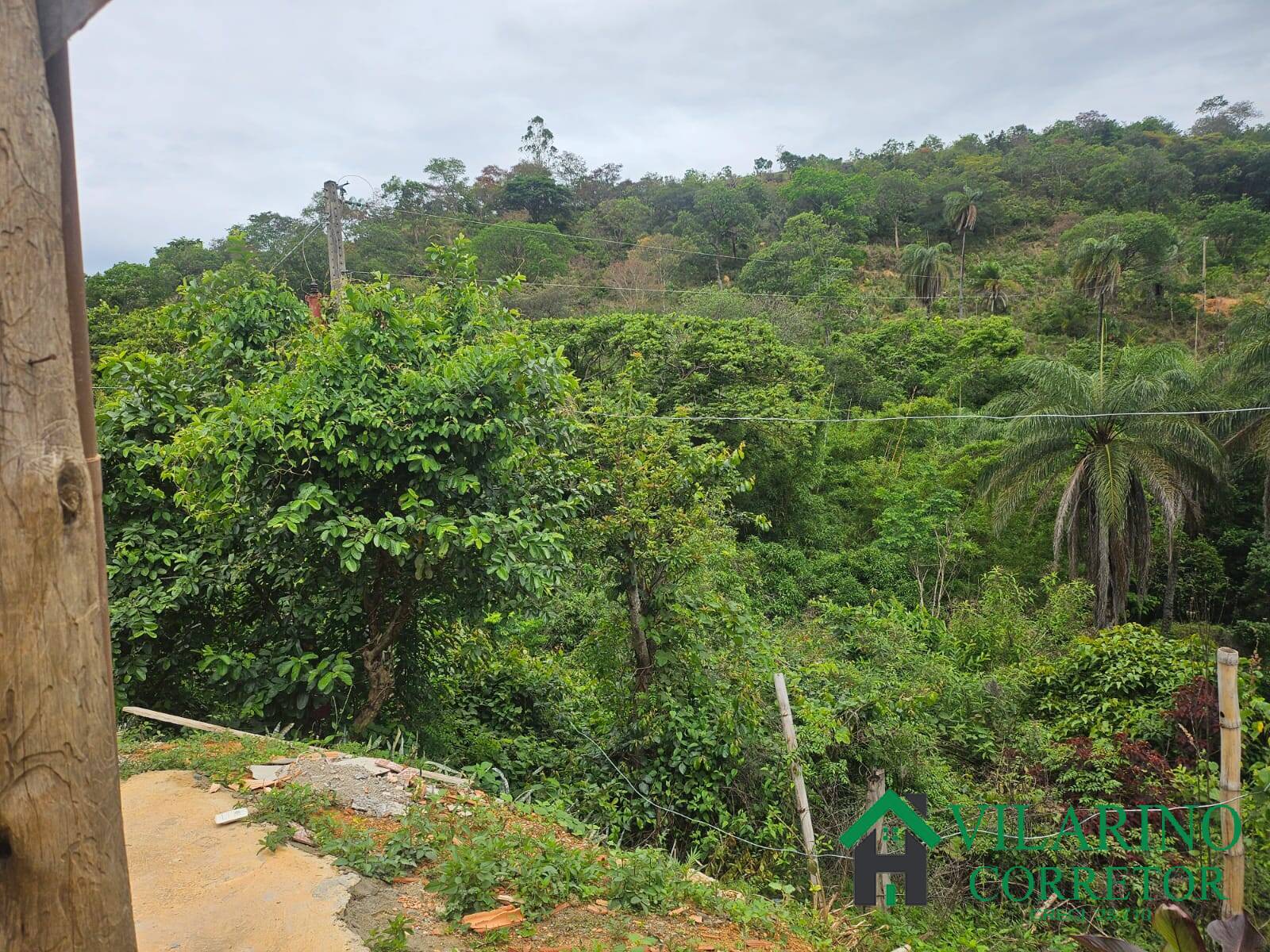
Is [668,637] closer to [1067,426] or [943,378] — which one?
[1067,426]

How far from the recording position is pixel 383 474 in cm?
478

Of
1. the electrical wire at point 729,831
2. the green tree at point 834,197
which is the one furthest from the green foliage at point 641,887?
the green tree at point 834,197

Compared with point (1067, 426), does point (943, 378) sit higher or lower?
higher

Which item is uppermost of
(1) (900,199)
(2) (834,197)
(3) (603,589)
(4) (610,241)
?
(2) (834,197)

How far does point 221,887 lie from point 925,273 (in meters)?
34.0

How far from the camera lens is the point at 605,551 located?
5.89 m

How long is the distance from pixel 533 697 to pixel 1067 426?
1183cm

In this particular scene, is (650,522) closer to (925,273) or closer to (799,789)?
(799,789)

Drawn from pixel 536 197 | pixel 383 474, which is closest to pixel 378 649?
pixel 383 474

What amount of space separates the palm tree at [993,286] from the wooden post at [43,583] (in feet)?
113

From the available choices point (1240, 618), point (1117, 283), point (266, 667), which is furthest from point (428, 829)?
point (1117, 283)

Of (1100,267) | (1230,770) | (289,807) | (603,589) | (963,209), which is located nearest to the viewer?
(289,807)

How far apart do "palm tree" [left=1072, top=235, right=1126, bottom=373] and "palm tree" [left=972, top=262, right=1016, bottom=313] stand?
5.57 m

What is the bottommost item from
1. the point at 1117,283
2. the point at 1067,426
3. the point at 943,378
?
the point at 1067,426
